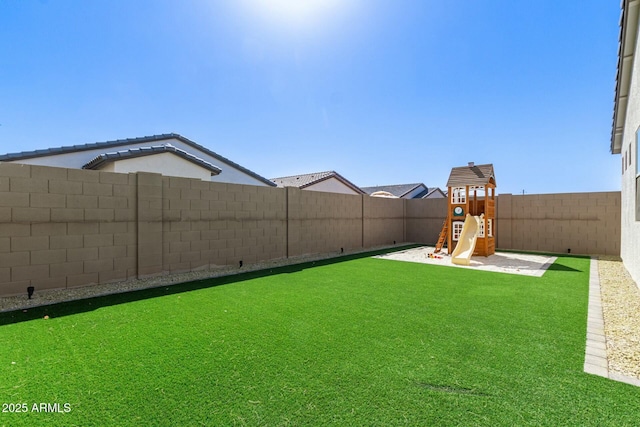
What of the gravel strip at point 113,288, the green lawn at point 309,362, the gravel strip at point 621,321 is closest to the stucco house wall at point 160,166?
the gravel strip at point 113,288

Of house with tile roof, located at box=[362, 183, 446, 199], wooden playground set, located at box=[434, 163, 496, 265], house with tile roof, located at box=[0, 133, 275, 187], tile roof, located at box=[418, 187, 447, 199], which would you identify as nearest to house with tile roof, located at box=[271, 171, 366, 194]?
house with tile roof, located at box=[0, 133, 275, 187]

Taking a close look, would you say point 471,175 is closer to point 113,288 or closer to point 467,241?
point 467,241

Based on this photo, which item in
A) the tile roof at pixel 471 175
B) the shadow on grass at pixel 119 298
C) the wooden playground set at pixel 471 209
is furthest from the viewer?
the tile roof at pixel 471 175

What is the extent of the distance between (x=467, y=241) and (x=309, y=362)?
816 cm

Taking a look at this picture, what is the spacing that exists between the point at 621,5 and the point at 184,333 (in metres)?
8.15

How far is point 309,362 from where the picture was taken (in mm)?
2584

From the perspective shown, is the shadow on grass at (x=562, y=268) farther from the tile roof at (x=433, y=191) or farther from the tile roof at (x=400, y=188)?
the tile roof at (x=433, y=191)

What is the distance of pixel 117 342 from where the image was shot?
9.83ft

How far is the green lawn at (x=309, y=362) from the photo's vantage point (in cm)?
192

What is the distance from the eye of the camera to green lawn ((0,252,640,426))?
1923mm

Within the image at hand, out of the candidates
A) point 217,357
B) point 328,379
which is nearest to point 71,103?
point 217,357

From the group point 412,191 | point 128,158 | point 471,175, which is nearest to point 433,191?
point 412,191

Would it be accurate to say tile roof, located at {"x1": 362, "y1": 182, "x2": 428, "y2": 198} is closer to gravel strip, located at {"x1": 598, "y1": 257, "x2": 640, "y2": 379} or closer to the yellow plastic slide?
the yellow plastic slide

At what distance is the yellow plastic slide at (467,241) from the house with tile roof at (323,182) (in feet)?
34.4
